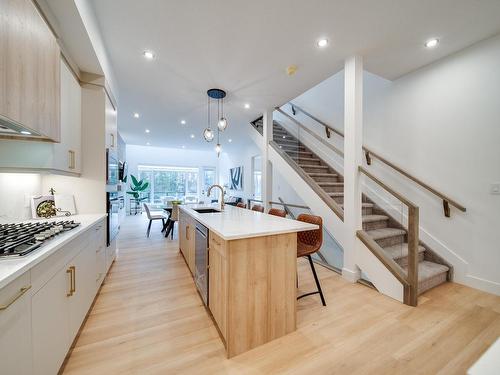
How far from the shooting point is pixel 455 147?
2.72m

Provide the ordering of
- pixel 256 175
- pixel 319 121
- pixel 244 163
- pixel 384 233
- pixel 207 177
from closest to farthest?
pixel 384 233 → pixel 319 121 → pixel 256 175 → pixel 244 163 → pixel 207 177

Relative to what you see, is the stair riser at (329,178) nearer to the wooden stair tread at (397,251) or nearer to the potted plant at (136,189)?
the wooden stair tread at (397,251)

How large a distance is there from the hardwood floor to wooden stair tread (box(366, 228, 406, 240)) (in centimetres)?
67

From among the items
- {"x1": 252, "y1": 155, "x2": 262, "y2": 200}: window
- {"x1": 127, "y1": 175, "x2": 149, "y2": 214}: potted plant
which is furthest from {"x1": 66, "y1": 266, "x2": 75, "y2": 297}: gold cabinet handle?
{"x1": 127, "y1": 175, "x2": 149, "y2": 214}: potted plant

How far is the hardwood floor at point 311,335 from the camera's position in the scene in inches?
57.6

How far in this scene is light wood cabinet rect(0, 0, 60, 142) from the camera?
3.83ft

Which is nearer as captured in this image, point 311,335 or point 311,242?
point 311,335

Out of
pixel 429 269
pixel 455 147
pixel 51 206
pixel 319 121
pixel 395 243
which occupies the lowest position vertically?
pixel 429 269

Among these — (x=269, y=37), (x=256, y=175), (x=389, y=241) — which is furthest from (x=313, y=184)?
(x=256, y=175)

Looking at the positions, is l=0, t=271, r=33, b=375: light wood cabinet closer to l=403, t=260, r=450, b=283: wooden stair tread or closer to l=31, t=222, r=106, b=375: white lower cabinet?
l=31, t=222, r=106, b=375: white lower cabinet

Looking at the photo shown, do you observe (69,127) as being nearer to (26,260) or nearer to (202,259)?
(26,260)

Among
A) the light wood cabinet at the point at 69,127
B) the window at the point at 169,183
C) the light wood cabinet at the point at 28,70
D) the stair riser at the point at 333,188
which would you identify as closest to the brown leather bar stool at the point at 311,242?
the stair riser at the point at 333,188

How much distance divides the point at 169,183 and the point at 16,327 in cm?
980

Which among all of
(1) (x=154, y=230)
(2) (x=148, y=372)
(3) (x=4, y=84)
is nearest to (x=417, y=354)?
(2) (x=148, y=372)
